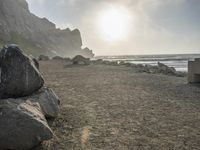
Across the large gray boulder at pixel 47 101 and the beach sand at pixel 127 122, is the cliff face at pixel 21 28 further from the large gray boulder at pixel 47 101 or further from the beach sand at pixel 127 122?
the large gray boulder at pixel 47 101

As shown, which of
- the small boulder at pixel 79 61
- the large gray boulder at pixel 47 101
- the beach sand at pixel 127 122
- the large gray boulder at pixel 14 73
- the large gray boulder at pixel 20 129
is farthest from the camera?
the small boulder at pixel 79 61

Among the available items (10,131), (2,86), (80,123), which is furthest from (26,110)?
(80,123)

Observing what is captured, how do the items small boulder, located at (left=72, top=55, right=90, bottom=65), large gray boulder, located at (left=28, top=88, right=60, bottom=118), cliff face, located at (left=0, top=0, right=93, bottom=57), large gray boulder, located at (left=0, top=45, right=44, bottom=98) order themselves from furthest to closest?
1. cliff face, located at (left=0, top=0, right=93, bottom=57)
2. small boulder, located at (left=72, top=55, right=90, bottom=65)
3. large gray boulder, located at (left=28, top=88, right=60, bottom=118)
4. large gray boulder, located at (left=0, top=45, right=44, bottom=98)

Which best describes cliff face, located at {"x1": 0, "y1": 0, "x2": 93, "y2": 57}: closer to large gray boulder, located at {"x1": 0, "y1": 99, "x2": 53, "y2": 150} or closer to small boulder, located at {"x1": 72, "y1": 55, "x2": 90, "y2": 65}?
small boulder, located at {"x1": 72, "y1": 55, "x2": 90, "y2": 65}

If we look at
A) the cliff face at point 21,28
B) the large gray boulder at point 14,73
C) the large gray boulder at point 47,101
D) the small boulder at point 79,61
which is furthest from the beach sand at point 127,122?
the cliff face at point 21,28

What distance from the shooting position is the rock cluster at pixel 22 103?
5.60 meters

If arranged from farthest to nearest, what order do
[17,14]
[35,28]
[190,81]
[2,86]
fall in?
[35,28]
[17,14]
[190,81]
[2,86]

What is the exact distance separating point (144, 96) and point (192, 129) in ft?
14.7

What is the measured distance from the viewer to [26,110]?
19.6 feet

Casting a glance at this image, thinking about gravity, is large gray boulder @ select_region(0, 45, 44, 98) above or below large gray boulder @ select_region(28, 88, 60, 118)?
above

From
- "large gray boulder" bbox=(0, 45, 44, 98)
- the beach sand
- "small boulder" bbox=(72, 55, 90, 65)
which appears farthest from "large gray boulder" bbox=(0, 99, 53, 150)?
"small boulder" bbox=(72, 55, 90, 65)

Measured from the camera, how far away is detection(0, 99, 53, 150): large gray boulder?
5.57 meters

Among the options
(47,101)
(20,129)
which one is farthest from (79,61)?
(20,129)

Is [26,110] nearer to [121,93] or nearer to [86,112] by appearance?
[86,112]
